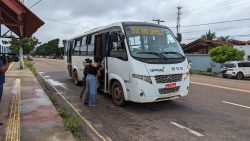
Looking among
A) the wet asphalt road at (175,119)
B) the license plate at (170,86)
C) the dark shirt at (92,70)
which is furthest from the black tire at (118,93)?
the license plate at (170,86)

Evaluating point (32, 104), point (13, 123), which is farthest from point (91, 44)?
point (13, 123)

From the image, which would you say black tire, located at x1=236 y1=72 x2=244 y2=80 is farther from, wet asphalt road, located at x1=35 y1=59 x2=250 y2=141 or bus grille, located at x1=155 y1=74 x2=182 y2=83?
bus grille, located at x1=155 y1=74 x2=182 y2=83

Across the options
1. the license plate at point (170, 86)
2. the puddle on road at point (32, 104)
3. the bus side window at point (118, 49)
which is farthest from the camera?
the bus side window at point (118, 49)

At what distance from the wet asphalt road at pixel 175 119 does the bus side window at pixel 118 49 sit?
5.25 feet

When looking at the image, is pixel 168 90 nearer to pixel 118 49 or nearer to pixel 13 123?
pixel 118 49

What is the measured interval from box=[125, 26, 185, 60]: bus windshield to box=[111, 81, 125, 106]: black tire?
1293 mm

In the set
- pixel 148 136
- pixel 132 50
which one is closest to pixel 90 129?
pixel 148 136

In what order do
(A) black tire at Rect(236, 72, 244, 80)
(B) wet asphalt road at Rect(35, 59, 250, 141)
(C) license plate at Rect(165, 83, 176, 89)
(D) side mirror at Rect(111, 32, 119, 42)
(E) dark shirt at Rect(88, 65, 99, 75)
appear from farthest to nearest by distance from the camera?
(A) black tire at Rect(236, 72, 244, 80) < (E) dark shirt at Rect(88, 65, 99, 75) < (D) side mirror at Rect(111, 32, 119, 42) < (C) license plate at Rect(165, 83, 176, 89) < (B) wet asphalt road at Rect(35, 59, 250, 141)

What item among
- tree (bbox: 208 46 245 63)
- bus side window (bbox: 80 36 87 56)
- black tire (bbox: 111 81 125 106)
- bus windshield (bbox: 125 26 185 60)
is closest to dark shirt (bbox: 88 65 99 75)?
black tire (bbox: 111 81 125 106)

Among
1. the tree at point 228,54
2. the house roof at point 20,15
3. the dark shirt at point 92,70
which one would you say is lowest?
the dark shirt at point 92,70

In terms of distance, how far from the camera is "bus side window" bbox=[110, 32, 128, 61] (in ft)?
29.3

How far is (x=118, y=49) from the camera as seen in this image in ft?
30.5

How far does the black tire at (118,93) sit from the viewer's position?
30.3 ft

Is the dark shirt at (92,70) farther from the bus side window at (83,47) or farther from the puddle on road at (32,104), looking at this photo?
the bus side window at (83,47)
